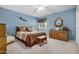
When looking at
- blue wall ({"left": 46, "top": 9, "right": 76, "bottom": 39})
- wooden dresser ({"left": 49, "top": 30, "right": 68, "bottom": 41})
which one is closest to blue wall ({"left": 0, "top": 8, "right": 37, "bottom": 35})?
wooden dresser ({"left": 49, "top": 30, "right": 68, "bottom": 41})

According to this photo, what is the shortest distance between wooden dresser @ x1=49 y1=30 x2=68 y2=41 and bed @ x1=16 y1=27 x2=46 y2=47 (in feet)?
1.08

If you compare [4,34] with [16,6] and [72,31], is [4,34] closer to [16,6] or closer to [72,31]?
[16,6]

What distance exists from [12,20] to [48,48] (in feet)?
2.99

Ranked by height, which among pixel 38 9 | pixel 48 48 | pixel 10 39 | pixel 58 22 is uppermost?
pixel 38 9

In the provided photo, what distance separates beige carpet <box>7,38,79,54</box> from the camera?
200 cm

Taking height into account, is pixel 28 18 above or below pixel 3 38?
above

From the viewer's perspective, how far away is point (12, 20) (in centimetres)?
202

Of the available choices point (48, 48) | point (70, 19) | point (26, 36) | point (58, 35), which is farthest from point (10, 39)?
point (70, 19)

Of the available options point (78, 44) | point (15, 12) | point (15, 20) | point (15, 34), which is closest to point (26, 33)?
point (15, 34)

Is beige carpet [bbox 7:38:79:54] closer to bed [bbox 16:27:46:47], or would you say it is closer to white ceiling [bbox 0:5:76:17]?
bed [bbox 16:27:46:47]

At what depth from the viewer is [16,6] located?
201cm

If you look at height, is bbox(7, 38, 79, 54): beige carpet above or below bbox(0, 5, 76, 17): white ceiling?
below

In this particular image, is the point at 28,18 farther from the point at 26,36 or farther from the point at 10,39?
the point at 10,39

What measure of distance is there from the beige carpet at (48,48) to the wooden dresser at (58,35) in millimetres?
81
